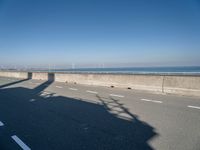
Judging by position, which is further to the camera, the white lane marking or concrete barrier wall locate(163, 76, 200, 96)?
concrete barrier wall locate(163, 76, 200, 96)

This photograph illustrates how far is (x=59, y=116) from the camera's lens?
629 centimetres

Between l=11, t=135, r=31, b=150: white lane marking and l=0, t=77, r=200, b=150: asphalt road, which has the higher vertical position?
l=0, t=77, r=200, b=150: asphalt road

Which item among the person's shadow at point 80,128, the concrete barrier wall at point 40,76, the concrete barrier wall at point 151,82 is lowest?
the person's shadow at point 80,128

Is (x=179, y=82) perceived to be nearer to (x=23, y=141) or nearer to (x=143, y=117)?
(x=143, y=117)

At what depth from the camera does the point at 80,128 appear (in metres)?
5.03

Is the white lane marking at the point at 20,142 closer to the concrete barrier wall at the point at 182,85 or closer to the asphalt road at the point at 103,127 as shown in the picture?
the asphalt road at the point at 103,127

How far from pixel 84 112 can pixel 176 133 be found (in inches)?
134

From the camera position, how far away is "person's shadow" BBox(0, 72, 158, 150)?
399cm

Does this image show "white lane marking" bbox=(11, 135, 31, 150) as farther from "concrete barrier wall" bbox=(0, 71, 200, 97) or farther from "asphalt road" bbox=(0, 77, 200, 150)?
"concrete barrier wall" bbox=(0, 71, 200, 97)

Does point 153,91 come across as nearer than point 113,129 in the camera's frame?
No

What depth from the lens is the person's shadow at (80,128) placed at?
3.99 metres

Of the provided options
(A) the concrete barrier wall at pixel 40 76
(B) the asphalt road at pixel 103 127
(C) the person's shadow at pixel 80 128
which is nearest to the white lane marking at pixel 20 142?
(B) the asphalt road at pixel 103 127

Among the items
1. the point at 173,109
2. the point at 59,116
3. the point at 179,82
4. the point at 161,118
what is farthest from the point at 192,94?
the point at 59,116

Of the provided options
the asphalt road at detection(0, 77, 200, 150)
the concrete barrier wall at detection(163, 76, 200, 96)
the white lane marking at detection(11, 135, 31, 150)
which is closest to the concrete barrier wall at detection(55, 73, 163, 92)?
the concrete barrier wall at detection(163, 76, 200, 96)
